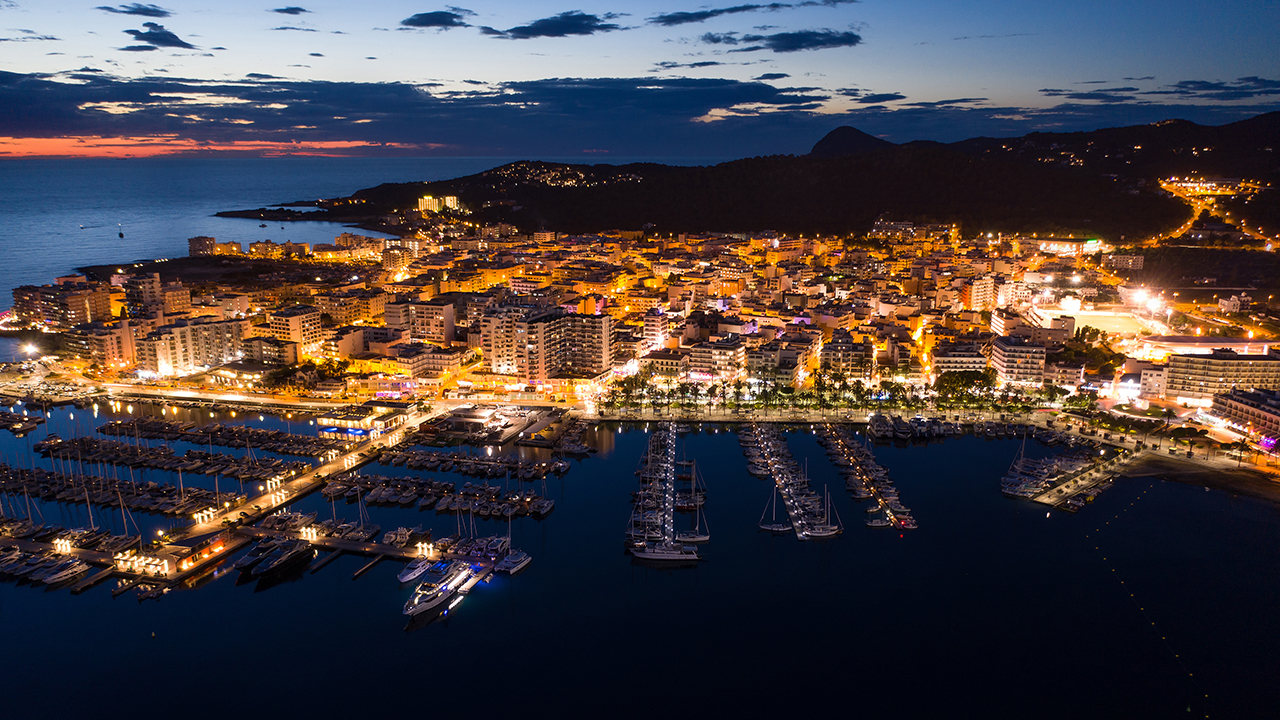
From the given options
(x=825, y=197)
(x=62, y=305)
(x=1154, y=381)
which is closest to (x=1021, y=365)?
(x=1154, y=381)

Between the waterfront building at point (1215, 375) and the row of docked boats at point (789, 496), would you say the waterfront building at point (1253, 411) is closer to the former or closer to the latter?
the waterfront building at point (1215, 375)

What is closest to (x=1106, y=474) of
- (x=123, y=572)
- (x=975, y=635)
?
(x=975, y=635)

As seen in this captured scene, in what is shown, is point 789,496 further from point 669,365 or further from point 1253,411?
point 1253,411

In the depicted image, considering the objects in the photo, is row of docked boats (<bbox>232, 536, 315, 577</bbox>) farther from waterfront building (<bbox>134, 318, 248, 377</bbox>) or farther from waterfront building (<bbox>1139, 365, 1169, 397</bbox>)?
waterfront building (<bbox>1139, 365, 1169, 397</bbox>)

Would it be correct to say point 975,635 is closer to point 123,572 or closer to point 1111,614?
point 1111,614

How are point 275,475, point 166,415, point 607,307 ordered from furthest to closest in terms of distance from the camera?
point 607,307
point 166,415
point 275,475

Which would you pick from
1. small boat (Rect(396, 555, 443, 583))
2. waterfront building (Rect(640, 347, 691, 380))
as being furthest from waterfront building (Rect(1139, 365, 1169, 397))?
small boat (Rect(396, 555, 443, 583))

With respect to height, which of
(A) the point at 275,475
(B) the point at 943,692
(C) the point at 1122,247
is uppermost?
(C) the point at 1122,247
